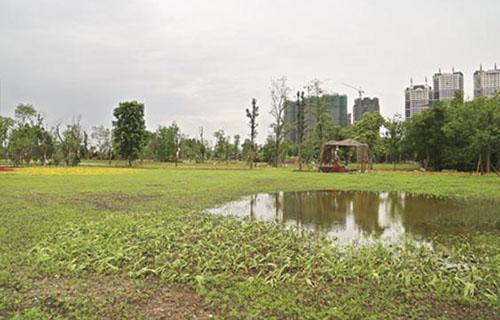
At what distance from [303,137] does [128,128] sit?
2113 centimetres

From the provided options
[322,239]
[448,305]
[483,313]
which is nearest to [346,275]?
[448,305]

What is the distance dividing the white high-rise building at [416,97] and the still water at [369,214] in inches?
1882

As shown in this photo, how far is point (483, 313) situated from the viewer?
3.74 m

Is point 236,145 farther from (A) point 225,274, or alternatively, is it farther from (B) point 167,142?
(A) point 225,274

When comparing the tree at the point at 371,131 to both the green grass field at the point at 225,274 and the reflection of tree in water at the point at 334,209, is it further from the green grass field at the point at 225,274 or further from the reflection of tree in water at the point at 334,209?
the green grass field at the point at 225,274

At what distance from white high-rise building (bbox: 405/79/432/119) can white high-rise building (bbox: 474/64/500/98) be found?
988 cm

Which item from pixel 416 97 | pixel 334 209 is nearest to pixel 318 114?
pixel 416 97

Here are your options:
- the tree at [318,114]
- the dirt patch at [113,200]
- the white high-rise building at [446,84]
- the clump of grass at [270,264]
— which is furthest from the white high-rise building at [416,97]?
the clump of grass at [270,264]

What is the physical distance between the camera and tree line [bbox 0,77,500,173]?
91.2 ft

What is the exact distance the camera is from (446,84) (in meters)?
54.7

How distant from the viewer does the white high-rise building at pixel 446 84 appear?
5335cm

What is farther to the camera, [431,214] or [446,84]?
[446,84]

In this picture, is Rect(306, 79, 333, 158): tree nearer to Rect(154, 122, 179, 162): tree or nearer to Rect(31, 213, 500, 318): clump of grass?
Rect(154, 122, 179, 162): tree

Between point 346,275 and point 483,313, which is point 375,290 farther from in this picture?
point 483,313
